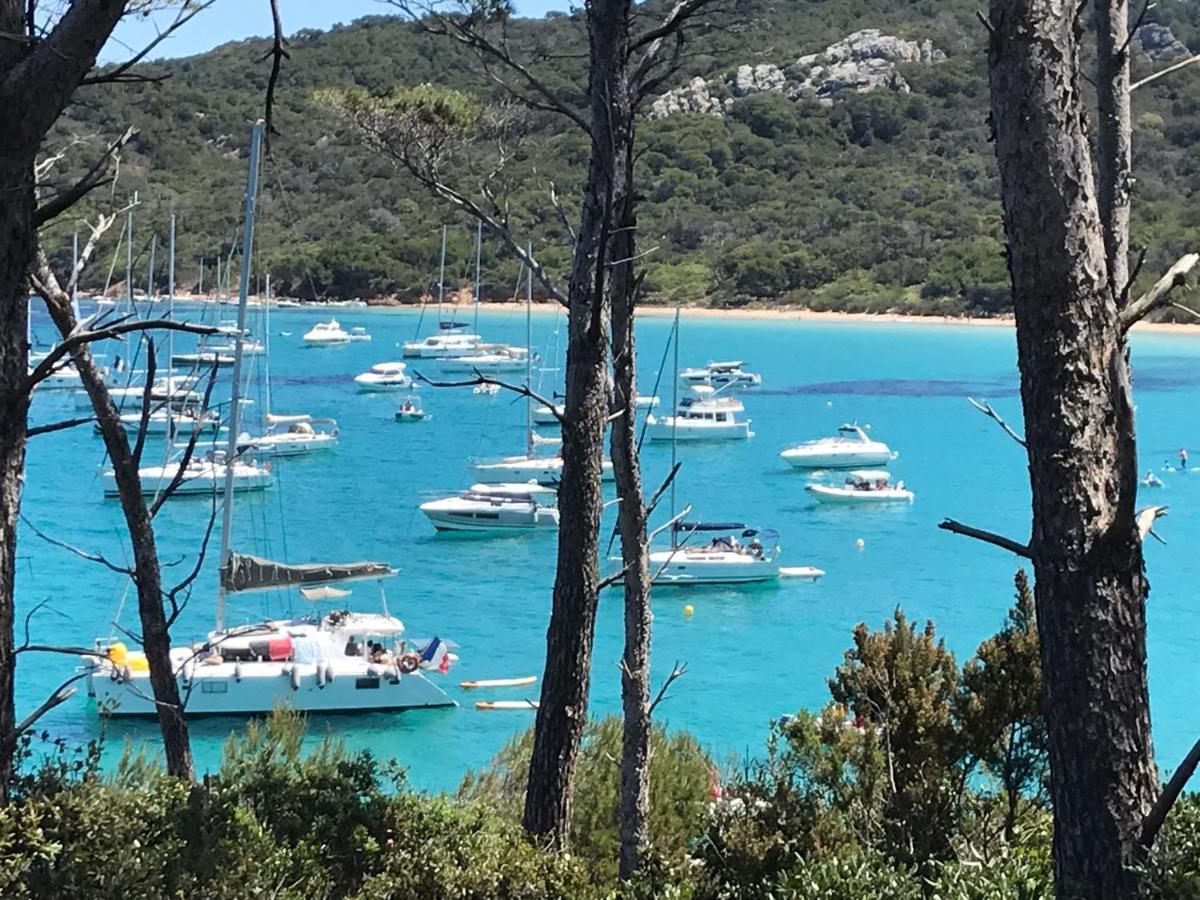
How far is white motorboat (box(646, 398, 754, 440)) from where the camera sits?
51.4 m

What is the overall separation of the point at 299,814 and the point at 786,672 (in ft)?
68.3

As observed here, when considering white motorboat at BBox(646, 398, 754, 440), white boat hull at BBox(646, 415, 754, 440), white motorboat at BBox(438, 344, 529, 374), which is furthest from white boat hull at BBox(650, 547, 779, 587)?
white motorboat at BBox(438, 344, 529, 374)

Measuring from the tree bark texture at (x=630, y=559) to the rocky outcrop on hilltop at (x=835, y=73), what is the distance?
299 ft

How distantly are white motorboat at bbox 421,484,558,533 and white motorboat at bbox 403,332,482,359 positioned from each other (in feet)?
110

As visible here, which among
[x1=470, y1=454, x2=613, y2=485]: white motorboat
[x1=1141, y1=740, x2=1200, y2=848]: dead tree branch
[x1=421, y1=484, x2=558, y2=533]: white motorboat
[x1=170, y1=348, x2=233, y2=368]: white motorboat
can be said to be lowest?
[x1=421, y1=484, x2=558, y2=533]: white motorboat

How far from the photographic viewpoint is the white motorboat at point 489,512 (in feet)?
118

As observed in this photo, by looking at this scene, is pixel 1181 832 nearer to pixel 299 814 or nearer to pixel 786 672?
pixel 299 814

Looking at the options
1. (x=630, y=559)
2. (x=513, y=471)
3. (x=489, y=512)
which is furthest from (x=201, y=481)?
(x=630, y=559)

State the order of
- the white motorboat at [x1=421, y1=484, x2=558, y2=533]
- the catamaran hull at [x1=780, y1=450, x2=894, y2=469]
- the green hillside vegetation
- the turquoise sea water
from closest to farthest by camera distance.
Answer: the turquoise sea water, the white motorboat at [x1=421, y1=484, x2=558, y2=533], the catamaran hull at [x1=780, y1=450, x2=894, y2=469], the green hillside vegetation

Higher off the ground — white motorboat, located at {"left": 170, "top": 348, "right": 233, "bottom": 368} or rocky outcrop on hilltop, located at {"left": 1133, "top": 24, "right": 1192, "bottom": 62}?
rocky outcrop on hilltop, located at {"left": 1133, "top": 24, "right": 1192, "bottom": 62}

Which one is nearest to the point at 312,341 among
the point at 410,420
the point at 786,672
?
the point at 410,420

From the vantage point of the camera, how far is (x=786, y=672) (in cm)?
2512

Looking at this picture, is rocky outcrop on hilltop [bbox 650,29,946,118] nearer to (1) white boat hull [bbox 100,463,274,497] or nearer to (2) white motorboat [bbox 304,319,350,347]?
(2) white motorboat [bbox 304,319,350,347]

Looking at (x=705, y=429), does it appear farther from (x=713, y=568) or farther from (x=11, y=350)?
(x=11, y=350)
